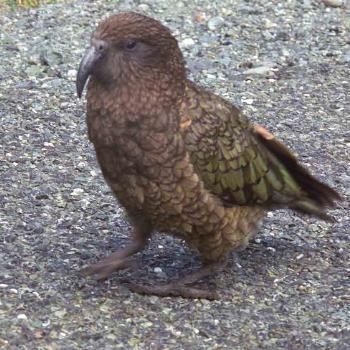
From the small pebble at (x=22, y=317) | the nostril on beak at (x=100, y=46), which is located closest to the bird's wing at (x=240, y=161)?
the nostril on beak at (x=100, y=46)

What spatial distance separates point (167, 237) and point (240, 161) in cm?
92

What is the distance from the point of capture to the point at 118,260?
5238 mm

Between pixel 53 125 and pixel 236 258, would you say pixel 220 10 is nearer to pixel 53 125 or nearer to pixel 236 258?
pixel 53 125

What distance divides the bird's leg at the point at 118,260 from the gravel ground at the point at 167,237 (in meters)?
0.06

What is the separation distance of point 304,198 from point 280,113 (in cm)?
234

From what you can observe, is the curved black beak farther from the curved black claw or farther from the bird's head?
the curved black claw

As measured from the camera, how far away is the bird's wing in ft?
15.8

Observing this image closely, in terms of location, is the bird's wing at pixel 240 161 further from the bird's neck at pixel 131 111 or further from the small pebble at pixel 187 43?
the small pebble at pixel 187 43

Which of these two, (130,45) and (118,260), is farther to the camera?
(118,260)

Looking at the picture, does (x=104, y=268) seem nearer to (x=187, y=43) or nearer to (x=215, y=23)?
(x=187, y=43)

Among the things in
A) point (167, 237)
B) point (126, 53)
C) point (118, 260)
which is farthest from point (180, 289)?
→ point (126, 53)

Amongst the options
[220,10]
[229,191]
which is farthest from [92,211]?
[220,10]

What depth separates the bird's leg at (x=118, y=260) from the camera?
5176 mm

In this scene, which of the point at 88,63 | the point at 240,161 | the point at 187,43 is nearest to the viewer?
the point at 88,63
